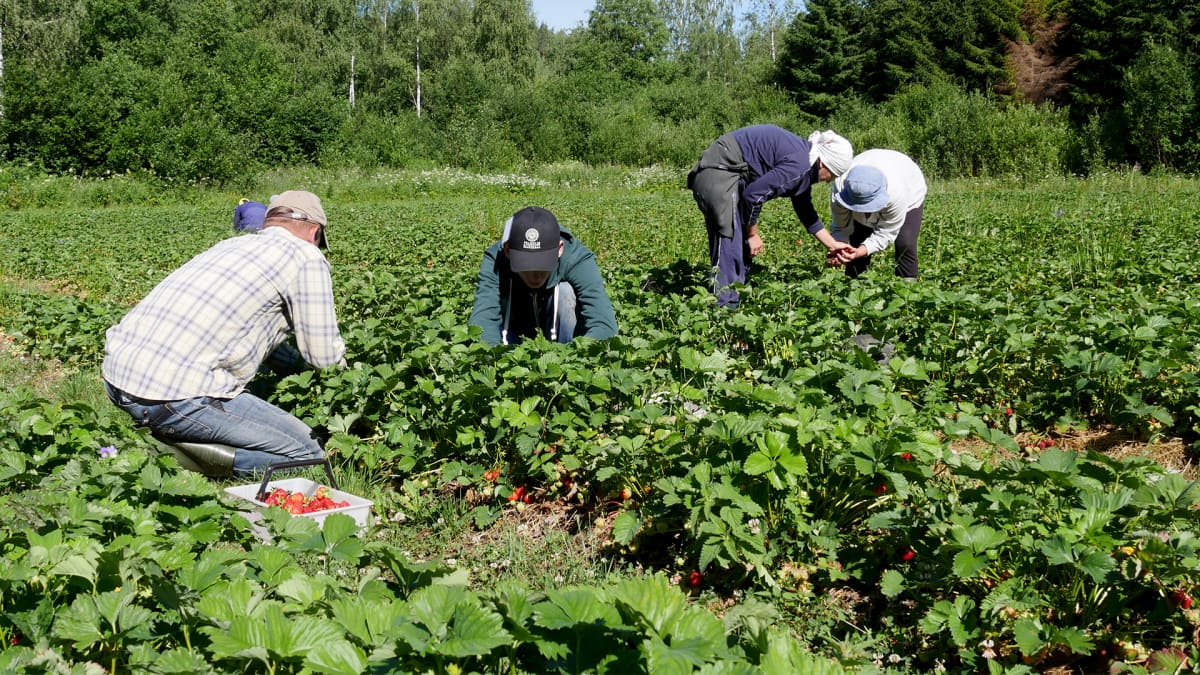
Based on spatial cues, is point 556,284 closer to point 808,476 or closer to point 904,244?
point 808,476

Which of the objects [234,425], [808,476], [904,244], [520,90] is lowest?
[234,425]

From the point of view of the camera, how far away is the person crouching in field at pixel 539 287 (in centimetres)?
433

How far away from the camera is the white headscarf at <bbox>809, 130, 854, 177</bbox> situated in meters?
5.97

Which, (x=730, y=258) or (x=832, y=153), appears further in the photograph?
(x=730, y=258)

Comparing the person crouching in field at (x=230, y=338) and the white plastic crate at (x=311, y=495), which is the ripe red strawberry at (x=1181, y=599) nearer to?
the white plastic crate at (x=311, y=495)

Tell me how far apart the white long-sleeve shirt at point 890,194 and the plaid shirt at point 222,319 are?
11.7ft

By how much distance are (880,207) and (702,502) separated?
12.4 feet

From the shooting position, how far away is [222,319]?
152 inches

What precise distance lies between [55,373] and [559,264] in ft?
13.5

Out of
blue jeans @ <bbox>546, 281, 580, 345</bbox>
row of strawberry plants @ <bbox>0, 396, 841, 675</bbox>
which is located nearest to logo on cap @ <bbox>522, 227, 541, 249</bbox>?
blue jeans @ <bbox>546, 281, 580, 345</bbox>

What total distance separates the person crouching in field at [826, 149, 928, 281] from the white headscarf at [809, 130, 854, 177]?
7 cm

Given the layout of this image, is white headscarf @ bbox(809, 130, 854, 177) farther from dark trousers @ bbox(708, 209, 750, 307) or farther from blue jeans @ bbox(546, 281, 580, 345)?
blue jeans @ bbox(546, 281, 580, 345)

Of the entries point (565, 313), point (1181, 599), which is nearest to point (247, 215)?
point (565, 313)

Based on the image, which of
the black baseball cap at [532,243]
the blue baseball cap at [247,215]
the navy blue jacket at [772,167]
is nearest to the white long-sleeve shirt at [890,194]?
the navy blue jacket at [772,167]
